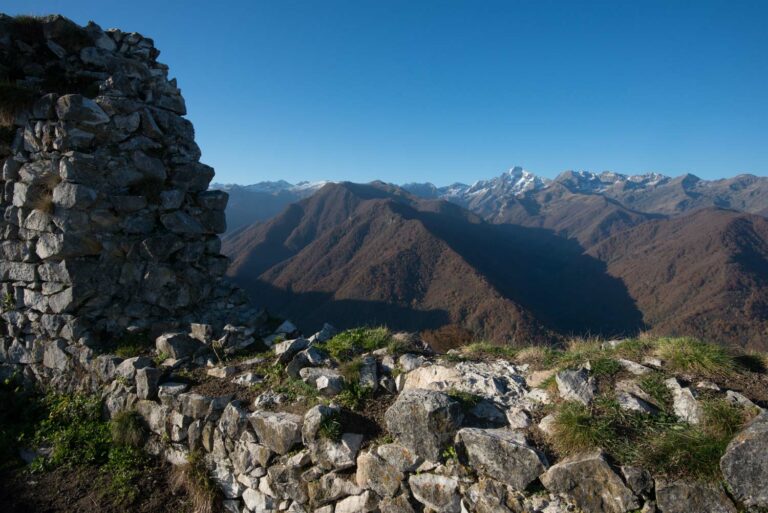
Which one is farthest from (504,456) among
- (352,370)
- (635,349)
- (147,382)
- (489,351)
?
(147,382)

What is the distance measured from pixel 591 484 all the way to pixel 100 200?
9304mm

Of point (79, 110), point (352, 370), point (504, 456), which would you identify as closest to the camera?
point (504, 456)

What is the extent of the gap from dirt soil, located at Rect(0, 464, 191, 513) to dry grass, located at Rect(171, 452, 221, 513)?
124mm

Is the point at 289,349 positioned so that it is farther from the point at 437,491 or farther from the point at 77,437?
the point at 77,437

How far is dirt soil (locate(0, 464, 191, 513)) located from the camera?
568 centimetres

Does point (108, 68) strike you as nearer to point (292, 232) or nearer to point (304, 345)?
point (304, 345)

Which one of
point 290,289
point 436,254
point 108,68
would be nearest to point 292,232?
point 290,289

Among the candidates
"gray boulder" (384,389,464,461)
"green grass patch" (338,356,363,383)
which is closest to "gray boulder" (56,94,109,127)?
"green grass patch" (338,356,363,383)

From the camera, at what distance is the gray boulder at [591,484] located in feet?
12.5

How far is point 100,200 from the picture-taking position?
8.38 metres

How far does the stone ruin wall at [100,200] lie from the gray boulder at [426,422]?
5673 mm

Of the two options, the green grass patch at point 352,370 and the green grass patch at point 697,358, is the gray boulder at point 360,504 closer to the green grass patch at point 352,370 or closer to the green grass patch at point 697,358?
the green grass patch at point 352,370

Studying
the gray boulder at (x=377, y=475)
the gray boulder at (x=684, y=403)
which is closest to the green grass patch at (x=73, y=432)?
the gray boulder at (x=377, y=475)

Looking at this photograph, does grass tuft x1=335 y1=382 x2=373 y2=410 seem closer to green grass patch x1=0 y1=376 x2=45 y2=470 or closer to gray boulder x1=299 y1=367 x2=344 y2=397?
gray boulder x1=299 y1=367 x2=344 y2=397
